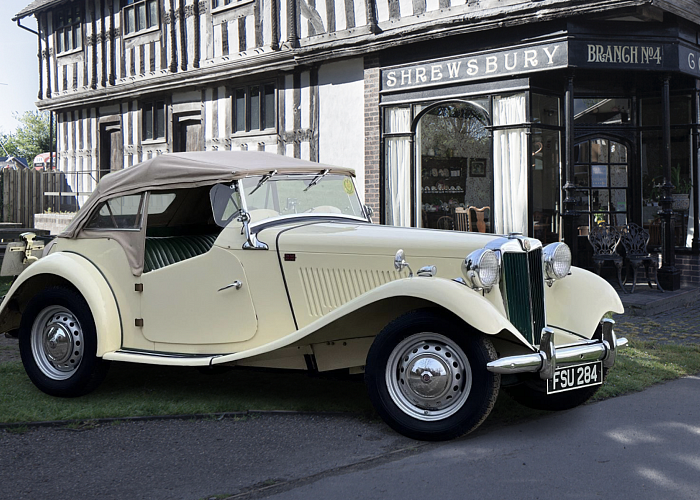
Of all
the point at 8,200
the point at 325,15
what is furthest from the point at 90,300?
Result: the point at 8,200

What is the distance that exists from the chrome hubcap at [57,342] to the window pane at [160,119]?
466 inches

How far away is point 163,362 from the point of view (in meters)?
4.82

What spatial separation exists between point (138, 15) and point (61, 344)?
13.5 meters

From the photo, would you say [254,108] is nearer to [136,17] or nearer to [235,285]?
[136,17]

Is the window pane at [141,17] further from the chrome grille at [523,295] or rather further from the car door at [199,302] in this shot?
the chrome grille at [523,295]

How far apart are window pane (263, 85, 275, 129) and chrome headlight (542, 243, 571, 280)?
10101mm

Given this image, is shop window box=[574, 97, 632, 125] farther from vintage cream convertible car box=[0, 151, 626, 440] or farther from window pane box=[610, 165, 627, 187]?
vintage cream convertible car box=[0, 151, 626, 440]

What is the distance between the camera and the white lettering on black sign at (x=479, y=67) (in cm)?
1029

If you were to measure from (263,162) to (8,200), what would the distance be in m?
16.1

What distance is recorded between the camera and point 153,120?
16781 millimetres

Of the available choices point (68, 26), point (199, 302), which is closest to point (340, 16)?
point (199, 302)

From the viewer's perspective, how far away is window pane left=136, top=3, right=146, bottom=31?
16.9 m

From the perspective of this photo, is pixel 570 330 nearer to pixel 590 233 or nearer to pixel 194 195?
pixel 194 195

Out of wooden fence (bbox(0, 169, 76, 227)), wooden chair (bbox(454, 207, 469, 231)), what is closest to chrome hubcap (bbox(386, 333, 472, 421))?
wooden chair (bbox(454, 207, 469, 231))
